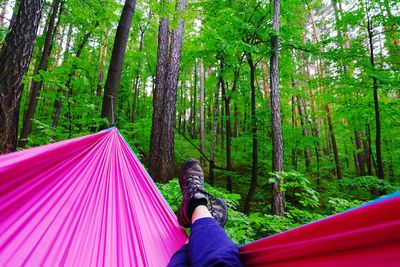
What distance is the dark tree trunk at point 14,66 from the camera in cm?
205

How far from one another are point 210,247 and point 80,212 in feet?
2.69

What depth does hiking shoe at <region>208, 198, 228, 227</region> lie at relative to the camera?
5.04ft

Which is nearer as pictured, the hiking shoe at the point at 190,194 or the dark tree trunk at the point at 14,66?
the hiking shoe at the point at 190,194

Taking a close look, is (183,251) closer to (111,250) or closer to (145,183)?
(111,250)

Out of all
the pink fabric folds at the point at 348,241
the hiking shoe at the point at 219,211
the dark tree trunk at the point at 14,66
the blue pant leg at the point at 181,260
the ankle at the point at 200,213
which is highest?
the dark tree trunk at the point at 14,66

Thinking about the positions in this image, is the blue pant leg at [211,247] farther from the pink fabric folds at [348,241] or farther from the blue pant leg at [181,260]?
the pink fabric folds at [348,241]

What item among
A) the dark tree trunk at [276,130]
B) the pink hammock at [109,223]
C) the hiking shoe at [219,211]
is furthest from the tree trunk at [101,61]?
the hiking shoe at [219,211]

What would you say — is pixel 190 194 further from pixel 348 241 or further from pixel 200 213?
pixel 348 241

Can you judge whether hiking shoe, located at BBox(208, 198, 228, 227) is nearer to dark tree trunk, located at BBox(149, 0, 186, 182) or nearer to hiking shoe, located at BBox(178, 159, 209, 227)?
hiking shoe, located at BBox(178, 159, 209, 227)

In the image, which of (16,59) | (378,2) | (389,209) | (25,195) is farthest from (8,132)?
(378,2)

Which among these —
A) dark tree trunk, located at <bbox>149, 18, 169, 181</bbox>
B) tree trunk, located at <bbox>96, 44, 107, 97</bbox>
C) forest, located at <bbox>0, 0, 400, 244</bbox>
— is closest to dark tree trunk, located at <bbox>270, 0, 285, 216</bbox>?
forest, located at <bbox>0, 0, 400, 244</bbox>

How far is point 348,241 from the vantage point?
1.72 ft

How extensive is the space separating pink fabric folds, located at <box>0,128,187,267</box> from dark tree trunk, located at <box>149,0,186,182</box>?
2603 mm

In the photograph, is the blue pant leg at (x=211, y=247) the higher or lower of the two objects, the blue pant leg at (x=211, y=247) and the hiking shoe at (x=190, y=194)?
the lower
